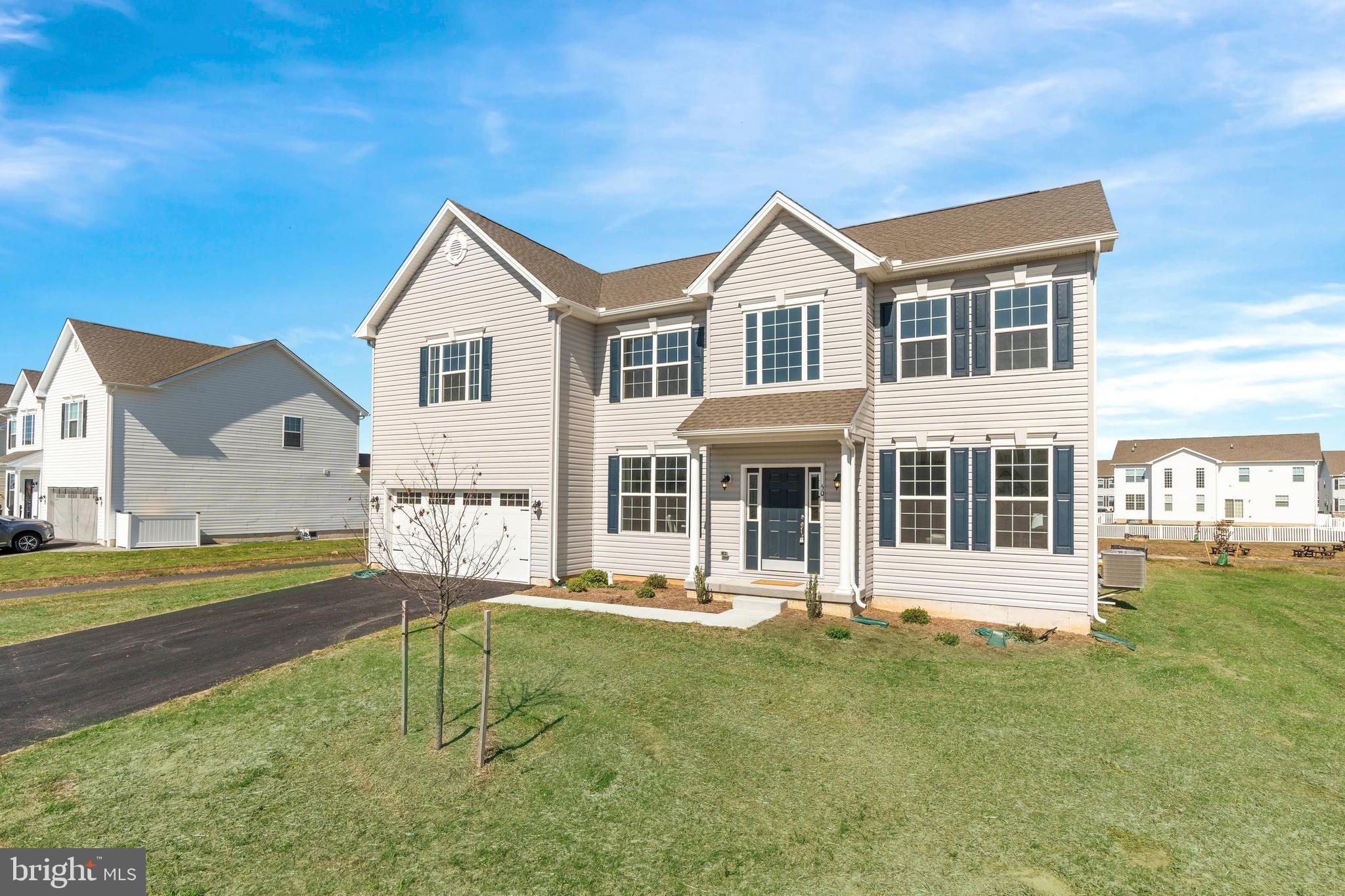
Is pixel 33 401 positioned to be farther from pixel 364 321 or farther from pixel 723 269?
pixel 723 269

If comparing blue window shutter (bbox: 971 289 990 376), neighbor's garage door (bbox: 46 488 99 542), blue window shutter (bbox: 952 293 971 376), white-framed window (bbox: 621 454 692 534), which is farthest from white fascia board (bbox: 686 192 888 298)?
neighbor's garage door (bbox: 46 488 99 542)

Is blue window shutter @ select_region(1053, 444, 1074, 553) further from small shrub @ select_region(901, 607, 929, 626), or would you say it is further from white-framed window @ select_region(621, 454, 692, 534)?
white-framed window @ select_region(621, 454, 692, 534)

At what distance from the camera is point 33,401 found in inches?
1156

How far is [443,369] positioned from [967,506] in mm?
13157

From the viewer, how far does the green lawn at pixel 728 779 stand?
492cm

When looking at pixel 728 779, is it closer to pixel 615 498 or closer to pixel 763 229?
pixel 615 498

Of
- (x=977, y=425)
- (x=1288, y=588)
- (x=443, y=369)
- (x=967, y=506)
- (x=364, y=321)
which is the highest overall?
(x=364, y=321)

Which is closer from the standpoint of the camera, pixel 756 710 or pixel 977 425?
pixel 756 710

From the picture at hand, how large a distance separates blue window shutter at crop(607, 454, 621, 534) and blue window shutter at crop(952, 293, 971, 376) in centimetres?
796

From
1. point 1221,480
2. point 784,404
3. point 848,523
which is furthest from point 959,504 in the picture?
point 1221,480

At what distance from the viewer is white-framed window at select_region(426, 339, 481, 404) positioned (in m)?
17.1

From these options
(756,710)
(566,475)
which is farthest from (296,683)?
(566,475)

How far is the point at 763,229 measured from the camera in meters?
14.2

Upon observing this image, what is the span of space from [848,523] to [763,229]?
21.4ft
